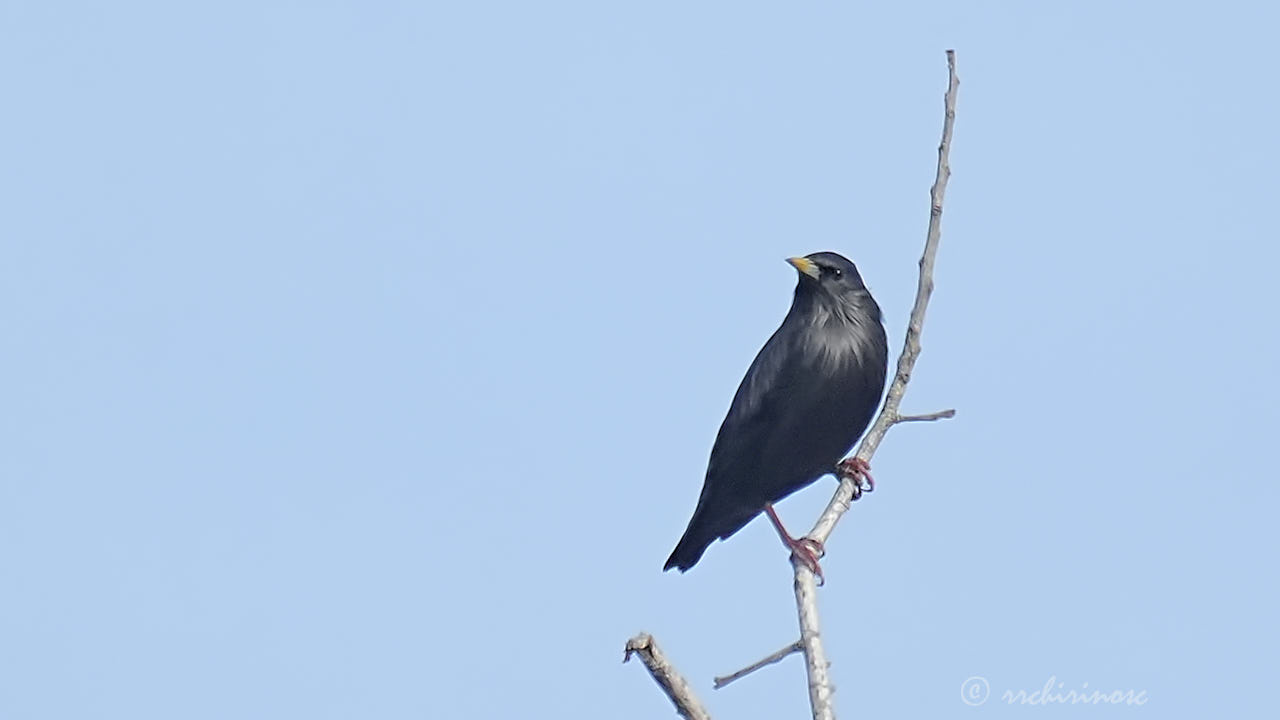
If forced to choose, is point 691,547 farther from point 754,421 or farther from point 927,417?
point 927,417

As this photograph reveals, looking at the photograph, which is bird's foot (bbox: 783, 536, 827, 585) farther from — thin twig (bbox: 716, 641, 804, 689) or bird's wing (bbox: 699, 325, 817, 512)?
bird's wing (bbox: 699, 325, 817, 512)

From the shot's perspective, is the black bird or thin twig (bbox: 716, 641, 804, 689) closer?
thin twig (bbox: 716, 641, 804, 689)

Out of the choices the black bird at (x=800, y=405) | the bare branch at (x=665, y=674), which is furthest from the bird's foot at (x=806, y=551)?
the black bird at (x=800, y=405)

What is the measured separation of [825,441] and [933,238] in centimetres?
248

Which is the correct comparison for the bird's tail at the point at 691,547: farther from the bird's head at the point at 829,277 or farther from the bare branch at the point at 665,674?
the bare branch at the point at 665,674

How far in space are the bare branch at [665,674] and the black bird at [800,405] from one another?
13.0 feet

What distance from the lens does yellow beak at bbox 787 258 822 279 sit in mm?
9109

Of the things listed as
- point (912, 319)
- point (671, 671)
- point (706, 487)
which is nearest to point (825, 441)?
point (706, 487)

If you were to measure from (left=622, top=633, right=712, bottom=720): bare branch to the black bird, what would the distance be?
3954 mm

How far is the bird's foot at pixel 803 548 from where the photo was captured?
6062mm

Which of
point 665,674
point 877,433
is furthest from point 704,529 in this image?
point 665,674

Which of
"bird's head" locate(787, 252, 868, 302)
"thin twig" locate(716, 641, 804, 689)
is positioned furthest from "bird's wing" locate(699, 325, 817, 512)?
"thin twig" locate(716, 641, 804, 689)

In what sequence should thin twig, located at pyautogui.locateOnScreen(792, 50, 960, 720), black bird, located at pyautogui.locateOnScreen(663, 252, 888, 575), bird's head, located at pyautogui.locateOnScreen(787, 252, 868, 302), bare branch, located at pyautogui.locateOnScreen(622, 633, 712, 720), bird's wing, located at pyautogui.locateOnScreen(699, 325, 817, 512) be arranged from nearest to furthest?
bare branch, located at pyautogui.locateOnScreen(622, 633, 712, 720), thin twig, located at pyautogui.locateOnScreen(792, 50, 960, 720), black bird, located at pyautogui.locateOnScreen(663, 252, 888, 575), bird's wing, located at pyautogui.locateOnScreen(699, 325, 817, 512), bird's head, located at pyautogui.locateOnScreen(787, 252, 868, 302)

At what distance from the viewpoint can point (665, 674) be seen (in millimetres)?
4566
